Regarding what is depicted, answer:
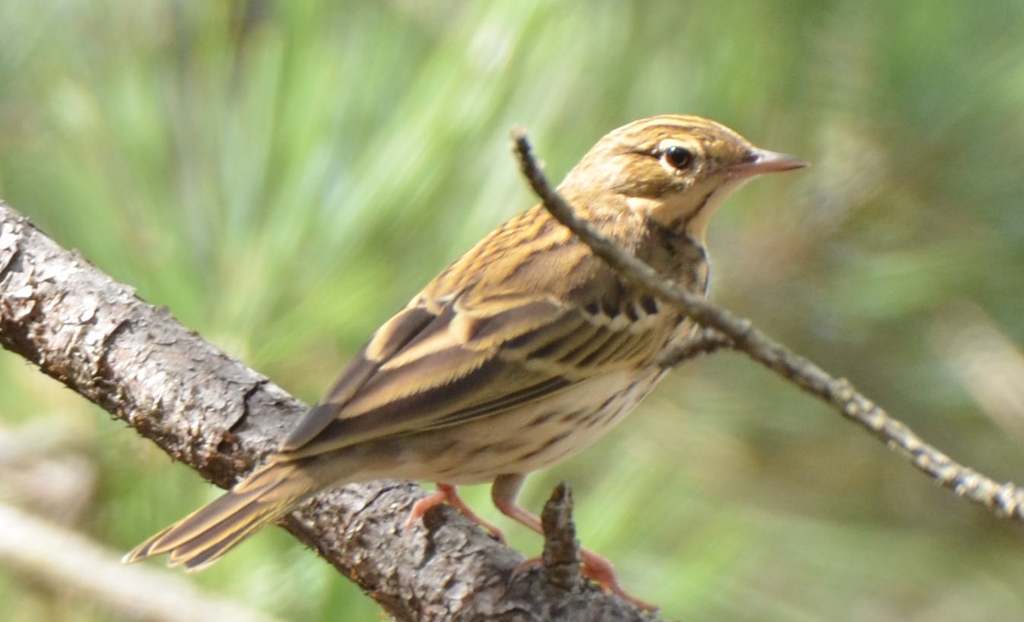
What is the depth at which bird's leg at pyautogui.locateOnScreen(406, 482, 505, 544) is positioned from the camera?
261 cm

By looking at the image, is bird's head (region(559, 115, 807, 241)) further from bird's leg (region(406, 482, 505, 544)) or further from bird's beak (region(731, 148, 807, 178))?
bird's leg (region(406, 482, 505, 544))

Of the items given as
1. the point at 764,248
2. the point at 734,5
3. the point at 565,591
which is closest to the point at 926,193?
the point at 764,248

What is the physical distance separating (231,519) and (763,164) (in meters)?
1.38

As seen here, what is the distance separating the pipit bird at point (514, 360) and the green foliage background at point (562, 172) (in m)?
0.28

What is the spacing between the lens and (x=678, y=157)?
3193 millimetres

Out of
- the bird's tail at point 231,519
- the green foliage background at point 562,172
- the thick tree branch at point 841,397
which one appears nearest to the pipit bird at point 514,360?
the bird's tail at point 231,519

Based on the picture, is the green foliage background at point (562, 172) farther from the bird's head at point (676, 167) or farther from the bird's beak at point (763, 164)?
the bird's beak at point (763, 164)

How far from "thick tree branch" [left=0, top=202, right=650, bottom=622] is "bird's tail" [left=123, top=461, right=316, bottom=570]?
0.16 m

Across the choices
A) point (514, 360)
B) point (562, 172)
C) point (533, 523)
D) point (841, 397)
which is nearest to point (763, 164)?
point (562, 172)

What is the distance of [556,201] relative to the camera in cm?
171

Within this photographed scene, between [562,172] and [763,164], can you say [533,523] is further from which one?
[562,172]

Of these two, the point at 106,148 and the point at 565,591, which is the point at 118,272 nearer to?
the point at 106,148

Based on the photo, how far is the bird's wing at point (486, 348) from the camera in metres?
2.61

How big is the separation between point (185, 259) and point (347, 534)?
91 centimetres
